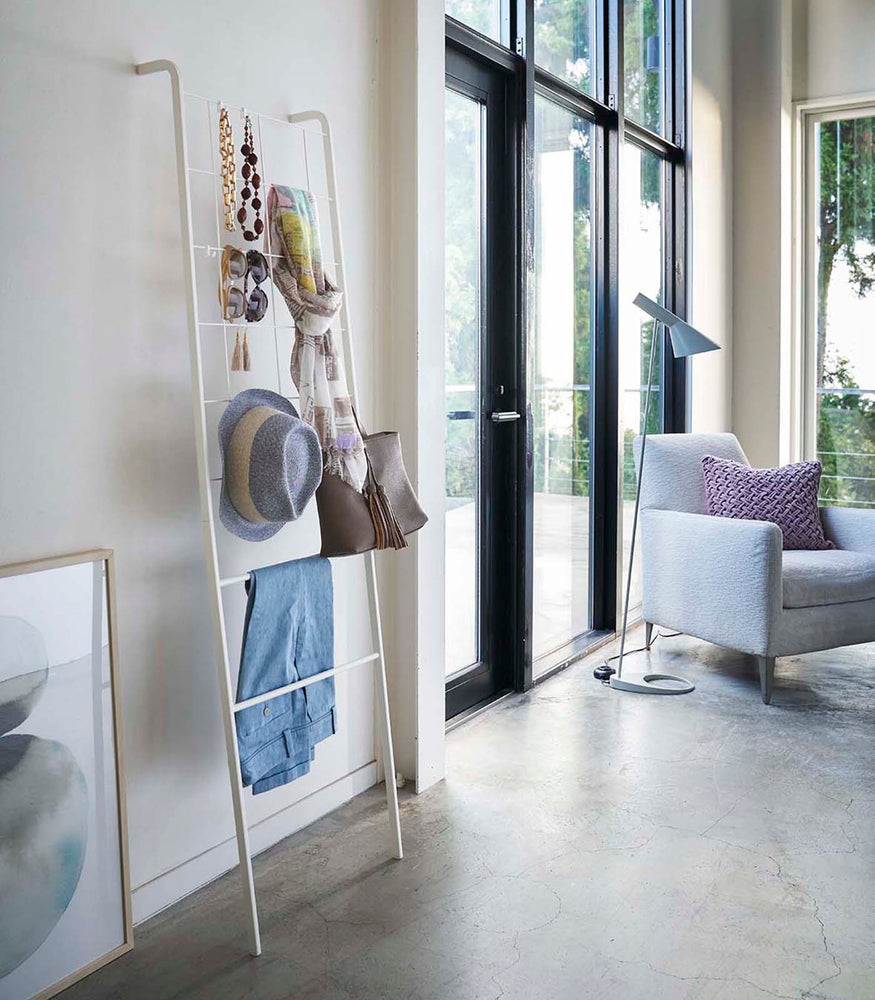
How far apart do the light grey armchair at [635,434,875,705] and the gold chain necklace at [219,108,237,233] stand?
2.17m

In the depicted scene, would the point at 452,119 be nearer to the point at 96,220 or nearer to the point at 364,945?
the point at 96,220

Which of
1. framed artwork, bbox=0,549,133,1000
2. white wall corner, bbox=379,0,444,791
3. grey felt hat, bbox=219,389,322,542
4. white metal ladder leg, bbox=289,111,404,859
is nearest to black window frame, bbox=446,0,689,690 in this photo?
white wall corner, bbox=379,0,444,791

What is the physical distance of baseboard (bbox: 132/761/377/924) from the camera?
6.84 feet

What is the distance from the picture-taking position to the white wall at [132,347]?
1.79m

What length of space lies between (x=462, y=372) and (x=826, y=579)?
1480 millimetres

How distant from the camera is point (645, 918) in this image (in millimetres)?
2090

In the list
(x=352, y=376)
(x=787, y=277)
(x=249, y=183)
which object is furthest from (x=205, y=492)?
(x=787, y=277)

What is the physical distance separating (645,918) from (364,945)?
568 mm

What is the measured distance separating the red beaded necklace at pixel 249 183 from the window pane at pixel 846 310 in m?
4.19

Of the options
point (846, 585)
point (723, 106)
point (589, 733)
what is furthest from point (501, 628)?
point (723, 106)

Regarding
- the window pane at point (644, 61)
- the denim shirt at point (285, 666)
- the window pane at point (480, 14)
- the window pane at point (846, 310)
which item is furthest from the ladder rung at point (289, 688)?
the window pane at point (846, 310)

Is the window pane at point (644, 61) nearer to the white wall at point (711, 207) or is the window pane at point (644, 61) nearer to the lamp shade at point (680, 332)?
the white wall at point (711, 207)

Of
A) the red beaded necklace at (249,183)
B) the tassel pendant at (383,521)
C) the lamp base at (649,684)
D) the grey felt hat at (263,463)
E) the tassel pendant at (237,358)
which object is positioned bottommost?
the lamp base at (649,684)

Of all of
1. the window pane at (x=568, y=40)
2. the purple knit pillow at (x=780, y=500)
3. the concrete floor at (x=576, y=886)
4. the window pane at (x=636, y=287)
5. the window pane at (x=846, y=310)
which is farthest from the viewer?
the window pane at (x=846, y=310)
